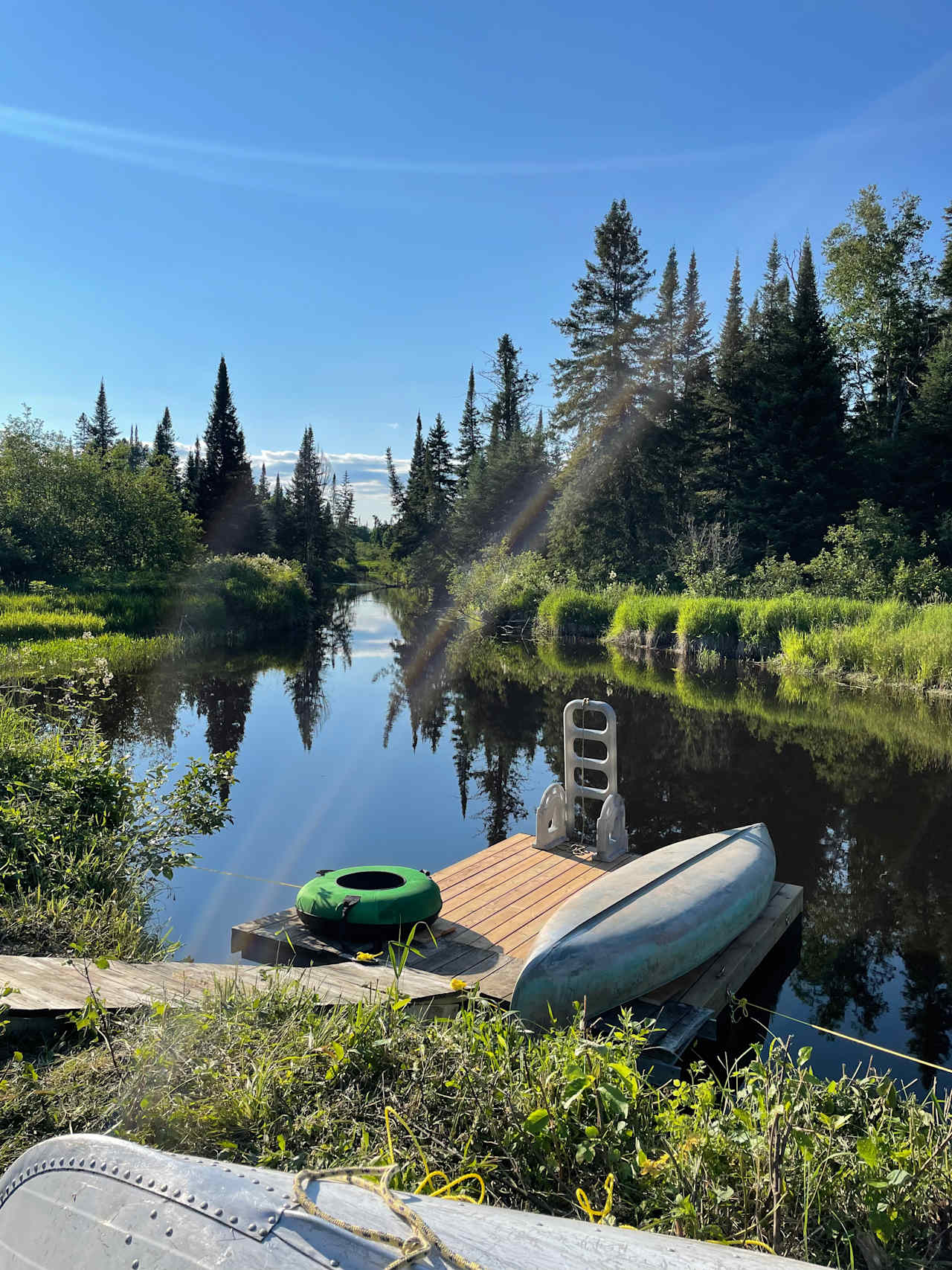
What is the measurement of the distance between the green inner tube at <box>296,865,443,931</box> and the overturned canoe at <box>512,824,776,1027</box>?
0.84m

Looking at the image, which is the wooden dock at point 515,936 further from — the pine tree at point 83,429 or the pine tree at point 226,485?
the pine tree at point 83,429

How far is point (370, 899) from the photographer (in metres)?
4.63

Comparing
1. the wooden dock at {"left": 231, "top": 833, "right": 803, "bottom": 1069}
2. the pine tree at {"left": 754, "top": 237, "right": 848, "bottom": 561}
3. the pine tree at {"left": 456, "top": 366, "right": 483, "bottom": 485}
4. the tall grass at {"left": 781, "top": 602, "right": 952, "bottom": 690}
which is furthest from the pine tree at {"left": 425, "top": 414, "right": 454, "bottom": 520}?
the wooden dock at {"left": 231, "top": 833, "right": 803, "bottom": 1069}

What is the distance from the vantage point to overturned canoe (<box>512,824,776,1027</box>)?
12.7 feet

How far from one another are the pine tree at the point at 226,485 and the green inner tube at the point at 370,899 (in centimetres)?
4304

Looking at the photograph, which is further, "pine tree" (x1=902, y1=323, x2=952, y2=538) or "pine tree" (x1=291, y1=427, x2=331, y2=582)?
"pine tree" (x1=291, y1=427, x2=331, y2=582)

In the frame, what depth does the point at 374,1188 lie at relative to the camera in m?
1.43

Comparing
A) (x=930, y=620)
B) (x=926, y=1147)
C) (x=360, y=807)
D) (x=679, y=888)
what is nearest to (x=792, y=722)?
(x=930, y=620)

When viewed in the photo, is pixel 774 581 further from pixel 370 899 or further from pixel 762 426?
pixel 370 899

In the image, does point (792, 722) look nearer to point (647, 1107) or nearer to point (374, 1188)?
point (647, 1107)

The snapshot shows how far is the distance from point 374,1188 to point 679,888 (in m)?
3.62

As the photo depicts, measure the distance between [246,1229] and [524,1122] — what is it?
1.21 m

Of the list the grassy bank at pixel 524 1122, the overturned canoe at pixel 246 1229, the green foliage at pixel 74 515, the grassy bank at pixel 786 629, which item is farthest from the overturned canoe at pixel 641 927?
the green foliage at pixel 74 515

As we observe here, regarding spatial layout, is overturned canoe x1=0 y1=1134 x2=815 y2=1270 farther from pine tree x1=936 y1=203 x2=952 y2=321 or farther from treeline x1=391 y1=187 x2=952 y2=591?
pine tree x1=936 y1=203 x2=952 y2=321
